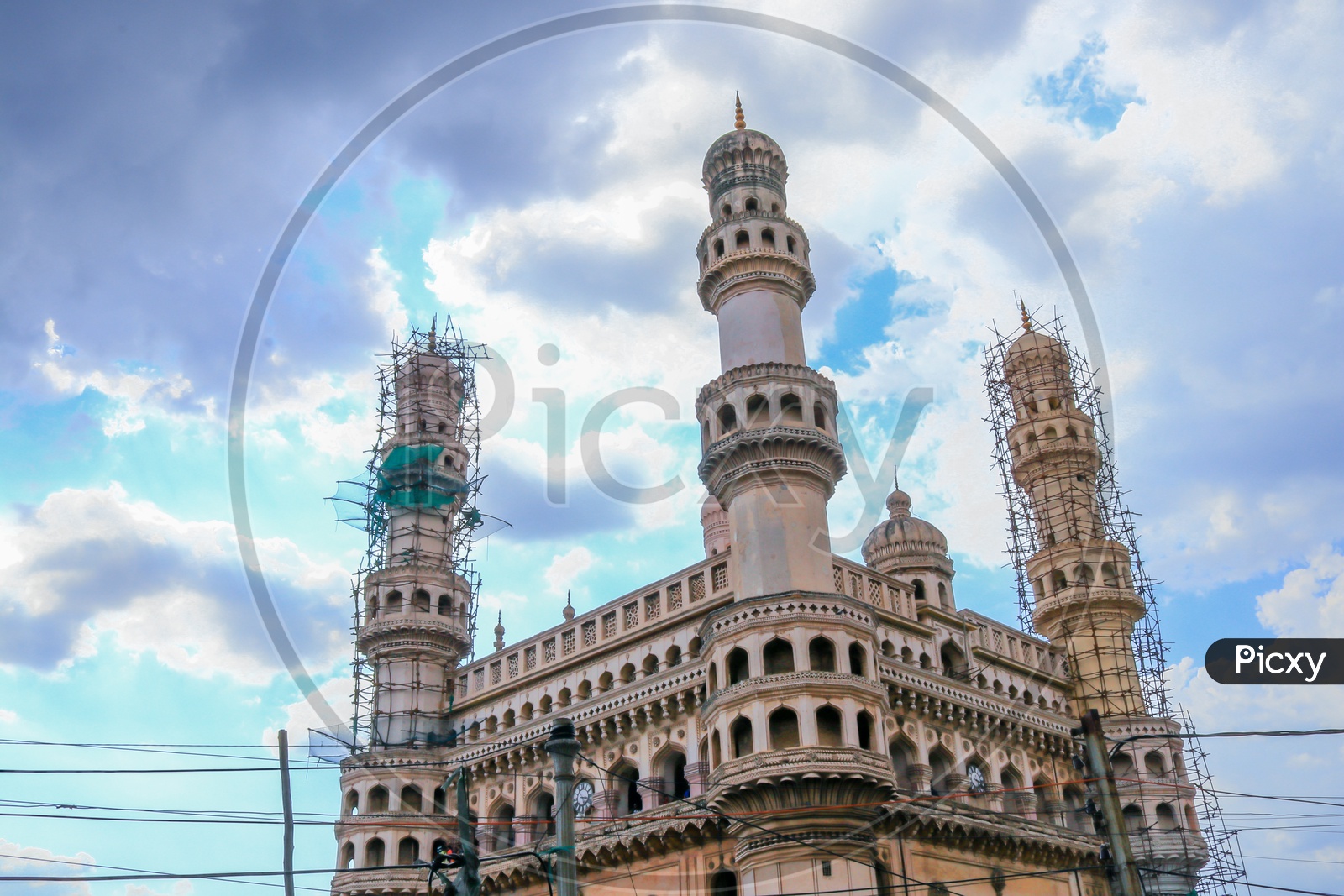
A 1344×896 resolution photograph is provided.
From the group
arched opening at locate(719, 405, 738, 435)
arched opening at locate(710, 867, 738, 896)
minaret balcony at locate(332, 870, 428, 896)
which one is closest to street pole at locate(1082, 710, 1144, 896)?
arched opening at locate(710, 867, 738, 896)

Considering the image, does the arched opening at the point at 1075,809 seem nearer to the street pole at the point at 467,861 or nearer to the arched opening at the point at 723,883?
the arched opening at the point at 723,883

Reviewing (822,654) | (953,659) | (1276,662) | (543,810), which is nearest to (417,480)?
(543,810)

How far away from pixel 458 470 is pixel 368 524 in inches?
150

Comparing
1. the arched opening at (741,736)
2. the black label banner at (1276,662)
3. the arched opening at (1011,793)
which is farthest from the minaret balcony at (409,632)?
the black label banner at (1276,662)

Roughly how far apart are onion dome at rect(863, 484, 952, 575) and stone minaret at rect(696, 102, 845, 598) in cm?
1310

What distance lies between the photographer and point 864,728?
2859 cm

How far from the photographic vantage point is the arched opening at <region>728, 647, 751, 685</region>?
A: 2972 cm

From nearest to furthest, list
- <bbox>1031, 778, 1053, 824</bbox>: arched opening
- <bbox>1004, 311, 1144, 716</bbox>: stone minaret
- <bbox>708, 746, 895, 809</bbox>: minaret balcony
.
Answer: <bbox>708, 746, 895, 809</bbox>: minaret balcony < <bbox>1031, 778, 1053, 824</bbox>: arched opening < <bbox>1004, 311, 1144, 716</bbox>: stone minaret

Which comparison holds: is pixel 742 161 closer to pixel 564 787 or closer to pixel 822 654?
pixel 822 654

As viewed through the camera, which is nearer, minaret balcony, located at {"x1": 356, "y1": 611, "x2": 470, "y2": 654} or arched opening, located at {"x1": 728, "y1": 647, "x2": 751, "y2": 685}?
arched opening, located at {"x1": 728, "y1": 647, "x2": 751, "y2": 685}

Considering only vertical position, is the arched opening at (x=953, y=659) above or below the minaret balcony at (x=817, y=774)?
above

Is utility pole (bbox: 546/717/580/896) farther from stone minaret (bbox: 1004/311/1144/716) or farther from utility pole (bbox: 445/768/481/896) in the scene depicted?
stone minaret (bbox: 1004/311/1144/716)

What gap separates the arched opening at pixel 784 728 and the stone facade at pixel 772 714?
43mm

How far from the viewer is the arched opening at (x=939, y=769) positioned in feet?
109
